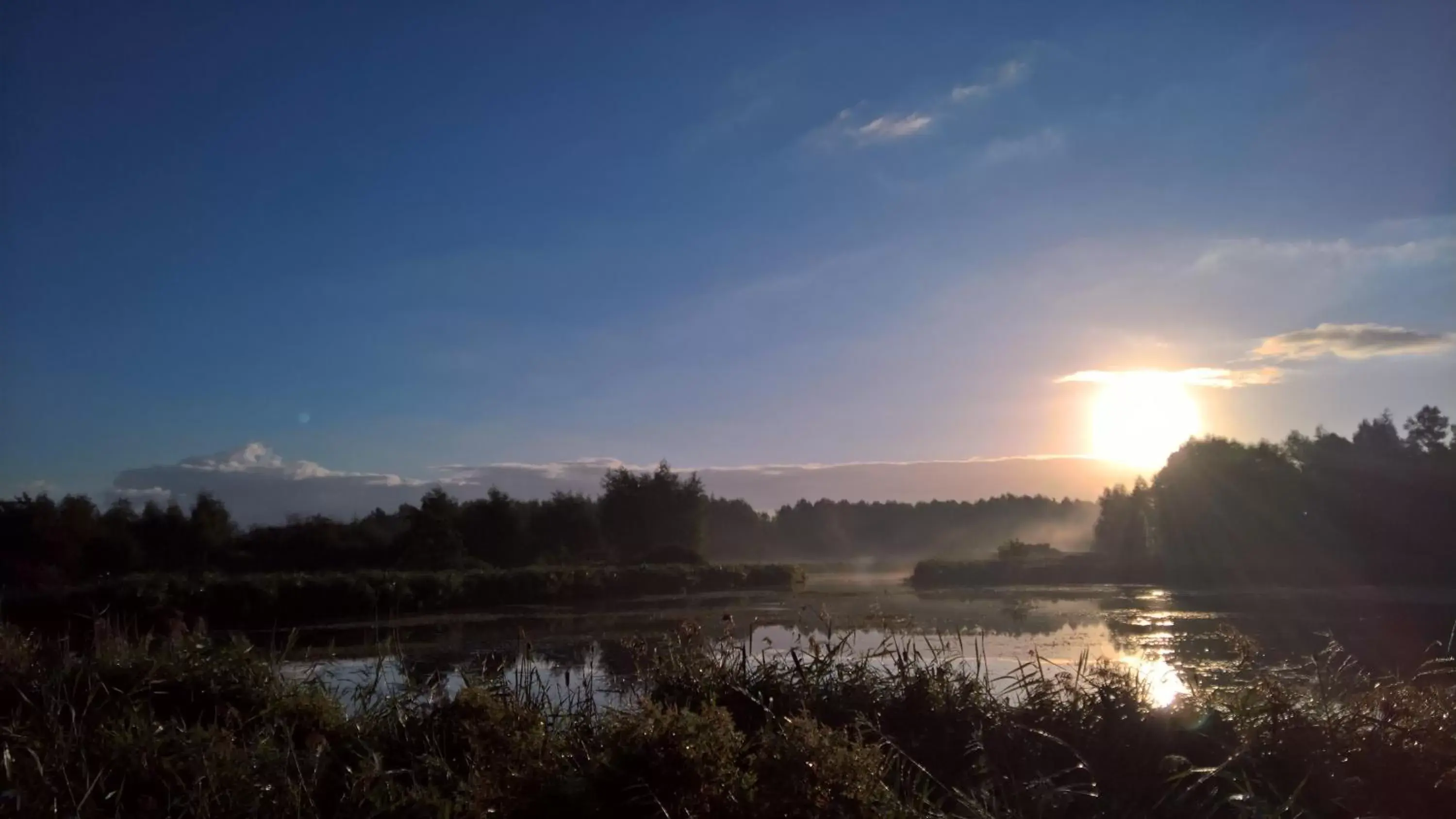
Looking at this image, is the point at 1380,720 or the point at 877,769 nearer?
the point at 877,769

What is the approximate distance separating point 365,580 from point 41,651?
14095 mm

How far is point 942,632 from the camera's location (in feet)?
30.1

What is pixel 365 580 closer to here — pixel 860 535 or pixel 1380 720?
pixel 1380 720

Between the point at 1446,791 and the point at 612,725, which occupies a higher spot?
the point at 612,725

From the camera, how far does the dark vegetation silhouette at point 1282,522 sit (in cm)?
2347

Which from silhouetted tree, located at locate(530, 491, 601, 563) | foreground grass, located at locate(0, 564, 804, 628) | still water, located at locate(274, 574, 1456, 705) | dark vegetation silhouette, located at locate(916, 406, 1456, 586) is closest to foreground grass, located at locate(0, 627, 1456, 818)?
still water, located at locate(274, 574, 1456, 705)

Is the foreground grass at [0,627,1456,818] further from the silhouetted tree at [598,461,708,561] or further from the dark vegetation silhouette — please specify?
the silhouetted tree at [598,461,708,561]

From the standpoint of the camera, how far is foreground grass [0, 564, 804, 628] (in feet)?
59.2

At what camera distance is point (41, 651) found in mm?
8258

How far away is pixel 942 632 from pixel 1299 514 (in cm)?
2171

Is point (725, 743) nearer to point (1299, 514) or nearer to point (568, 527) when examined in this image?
point (1299, 514)

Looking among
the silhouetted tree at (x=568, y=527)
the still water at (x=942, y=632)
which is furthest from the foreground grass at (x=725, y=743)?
the silhouetted tree at (x=568, y=527)

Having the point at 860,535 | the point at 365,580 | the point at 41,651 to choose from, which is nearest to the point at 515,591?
the point at 365,580

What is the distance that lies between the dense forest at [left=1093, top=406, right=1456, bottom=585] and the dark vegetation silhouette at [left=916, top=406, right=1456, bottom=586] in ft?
0.10
